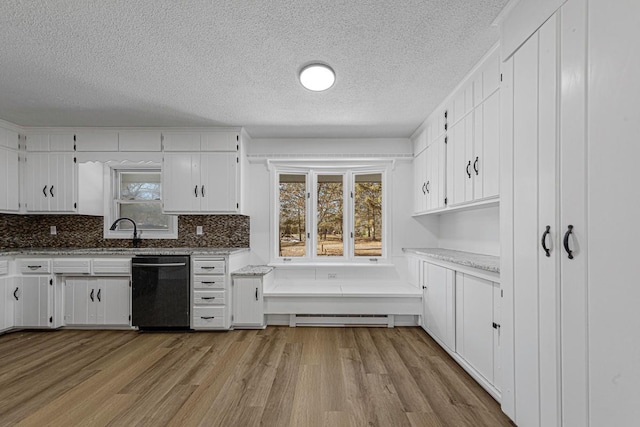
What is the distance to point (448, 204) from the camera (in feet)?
10.2

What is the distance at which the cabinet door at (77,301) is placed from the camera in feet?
12.0

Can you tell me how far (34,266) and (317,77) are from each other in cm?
374

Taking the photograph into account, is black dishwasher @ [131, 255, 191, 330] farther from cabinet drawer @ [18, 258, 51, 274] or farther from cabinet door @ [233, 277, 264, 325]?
cabinet drawer @ [18, 258, 51, 274]

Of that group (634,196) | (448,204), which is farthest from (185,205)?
(634,196)

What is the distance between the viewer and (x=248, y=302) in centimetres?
367

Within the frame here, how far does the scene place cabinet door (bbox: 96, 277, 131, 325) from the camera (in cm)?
363

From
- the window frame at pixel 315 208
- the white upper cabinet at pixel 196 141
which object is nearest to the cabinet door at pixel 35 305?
the white upper cabinet at pixel 196 141

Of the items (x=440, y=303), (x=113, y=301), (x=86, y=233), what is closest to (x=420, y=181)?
(x=440, y=303)

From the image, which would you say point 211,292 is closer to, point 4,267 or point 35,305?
point 35,305

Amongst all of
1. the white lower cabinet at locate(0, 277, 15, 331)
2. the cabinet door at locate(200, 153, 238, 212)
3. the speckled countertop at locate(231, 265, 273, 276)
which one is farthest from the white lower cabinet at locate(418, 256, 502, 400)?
the white lower cabinet at locate(0, 277, 15, 331)

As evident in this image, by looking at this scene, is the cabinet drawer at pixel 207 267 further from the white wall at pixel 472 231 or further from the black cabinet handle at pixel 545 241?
the black cabinet handle at pixel 545 241

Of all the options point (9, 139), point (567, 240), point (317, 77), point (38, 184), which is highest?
point (317, 77)

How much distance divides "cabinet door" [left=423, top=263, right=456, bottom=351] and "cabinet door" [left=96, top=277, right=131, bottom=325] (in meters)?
3.29

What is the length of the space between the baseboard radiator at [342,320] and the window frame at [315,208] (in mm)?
842
